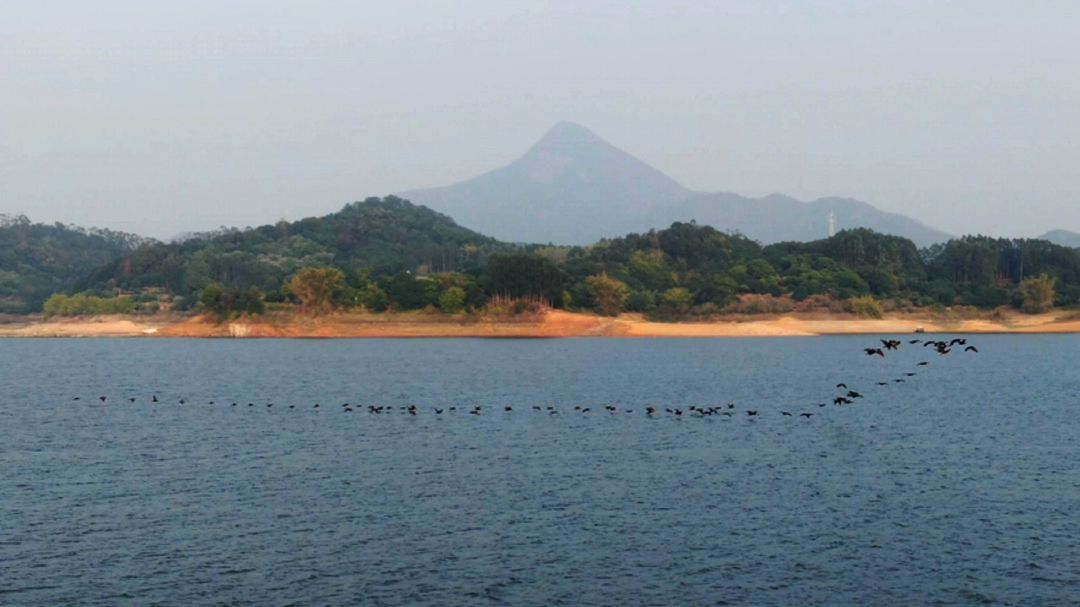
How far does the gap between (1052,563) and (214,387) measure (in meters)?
77.5

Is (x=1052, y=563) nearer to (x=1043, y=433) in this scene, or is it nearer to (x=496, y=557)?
(x=496, y=557)

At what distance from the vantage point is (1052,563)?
36875 mm

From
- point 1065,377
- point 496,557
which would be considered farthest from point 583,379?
point 496,557

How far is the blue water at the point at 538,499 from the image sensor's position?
3450cm

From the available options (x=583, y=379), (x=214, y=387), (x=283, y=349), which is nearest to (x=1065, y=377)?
(x=583, y=379)

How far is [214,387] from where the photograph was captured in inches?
3981

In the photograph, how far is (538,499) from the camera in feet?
153

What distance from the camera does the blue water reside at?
3450cm

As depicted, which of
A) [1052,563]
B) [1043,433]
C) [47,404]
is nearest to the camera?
[1052,563]

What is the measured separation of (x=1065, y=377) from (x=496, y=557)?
91.8 metres

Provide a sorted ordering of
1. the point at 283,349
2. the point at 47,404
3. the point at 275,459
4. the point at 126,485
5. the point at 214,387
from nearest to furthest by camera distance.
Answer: the point at 126,485, the point at 275,459, the point at 47,404, the point at 214,387, the point at 283,349

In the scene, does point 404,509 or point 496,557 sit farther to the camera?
point 404,509

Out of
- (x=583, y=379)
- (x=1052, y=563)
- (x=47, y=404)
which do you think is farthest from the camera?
(x=583, y=379)

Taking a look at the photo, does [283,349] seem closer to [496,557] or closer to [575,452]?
[575,452]
